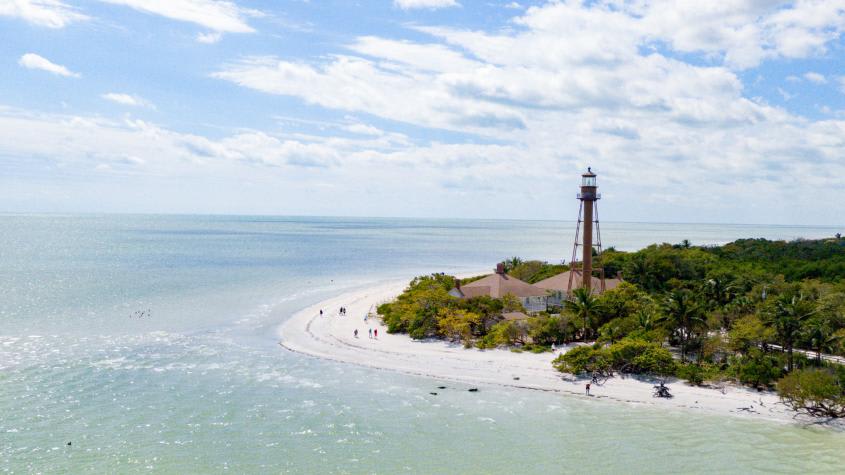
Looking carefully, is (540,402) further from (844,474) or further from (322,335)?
(322,335)

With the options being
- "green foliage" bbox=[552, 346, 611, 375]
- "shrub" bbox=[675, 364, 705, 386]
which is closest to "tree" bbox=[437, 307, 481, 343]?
"green foliage" bbox=[552, 346, 611, 375]

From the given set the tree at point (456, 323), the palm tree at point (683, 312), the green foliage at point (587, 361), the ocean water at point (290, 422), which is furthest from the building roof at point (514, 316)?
the ocean water at point (290, 422)

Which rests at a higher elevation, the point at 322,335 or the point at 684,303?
the point at 684,303

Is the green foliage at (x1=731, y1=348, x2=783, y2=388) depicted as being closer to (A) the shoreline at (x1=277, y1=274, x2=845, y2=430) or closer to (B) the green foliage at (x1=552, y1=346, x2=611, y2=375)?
(A) the shoreline at (x1=277, y1=274, x2=845, y2=430)

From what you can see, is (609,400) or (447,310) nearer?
(609,400)

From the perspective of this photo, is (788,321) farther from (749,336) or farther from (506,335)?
(506,335)

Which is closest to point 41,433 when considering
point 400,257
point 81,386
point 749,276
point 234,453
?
point 81,386

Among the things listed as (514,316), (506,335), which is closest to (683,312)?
(506,335)
